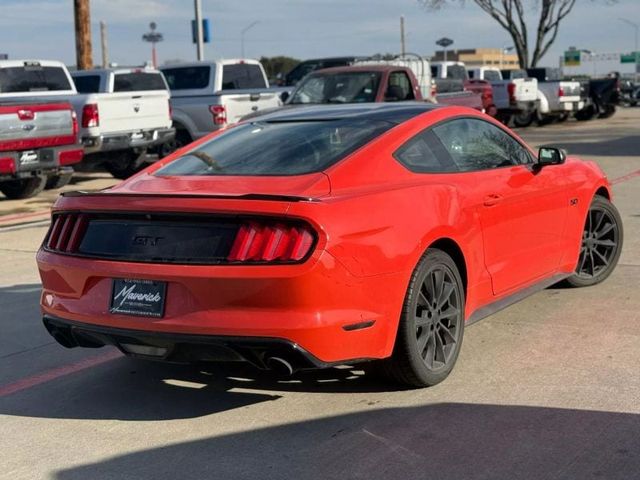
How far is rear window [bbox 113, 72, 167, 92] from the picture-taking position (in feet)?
59.2

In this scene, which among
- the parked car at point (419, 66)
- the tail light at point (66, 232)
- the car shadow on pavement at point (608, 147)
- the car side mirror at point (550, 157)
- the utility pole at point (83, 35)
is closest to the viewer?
the tail light at point (66, 232)

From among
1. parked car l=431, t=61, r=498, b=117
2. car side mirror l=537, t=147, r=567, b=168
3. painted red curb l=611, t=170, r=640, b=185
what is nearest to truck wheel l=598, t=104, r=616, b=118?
parked car l=431, t=61, r=498, b=117

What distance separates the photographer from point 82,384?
5.50 m

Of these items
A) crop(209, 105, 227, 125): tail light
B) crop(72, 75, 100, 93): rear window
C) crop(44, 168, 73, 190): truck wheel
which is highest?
crop(72, 75, 100, 93): rear window

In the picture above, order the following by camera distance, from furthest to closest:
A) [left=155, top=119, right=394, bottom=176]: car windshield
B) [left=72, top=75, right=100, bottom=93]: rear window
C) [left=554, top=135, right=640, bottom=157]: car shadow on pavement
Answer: [left=554, top=135, right=640, bottom=157]: car shadow on pavement
[left=72, top=75, right=100, bottom=93]: rear window
[left=155, top=119, right=394, bottom=176]: car windshield

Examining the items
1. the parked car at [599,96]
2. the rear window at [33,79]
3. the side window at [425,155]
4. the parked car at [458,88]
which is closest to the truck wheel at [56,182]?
the rear window at [33,79]

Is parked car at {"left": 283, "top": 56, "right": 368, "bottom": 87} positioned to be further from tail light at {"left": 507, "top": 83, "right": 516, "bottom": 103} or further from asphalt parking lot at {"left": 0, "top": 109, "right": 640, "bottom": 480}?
asphalt parking lot at {"left": 0, "top": 109, "right": 640, "bottom": 480}

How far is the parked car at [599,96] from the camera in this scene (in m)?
35.4

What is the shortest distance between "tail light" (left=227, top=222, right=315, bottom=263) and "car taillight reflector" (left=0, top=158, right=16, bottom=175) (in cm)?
970

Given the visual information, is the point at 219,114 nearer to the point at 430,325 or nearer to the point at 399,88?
the point at 399,88

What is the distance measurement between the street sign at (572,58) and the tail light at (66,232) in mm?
97462

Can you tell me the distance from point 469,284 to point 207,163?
165 centimetres

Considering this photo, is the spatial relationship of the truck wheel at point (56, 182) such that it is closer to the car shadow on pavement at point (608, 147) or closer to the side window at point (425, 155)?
the car shadow on pavement at point (608, 147)

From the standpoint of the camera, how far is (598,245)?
7.43 meters
